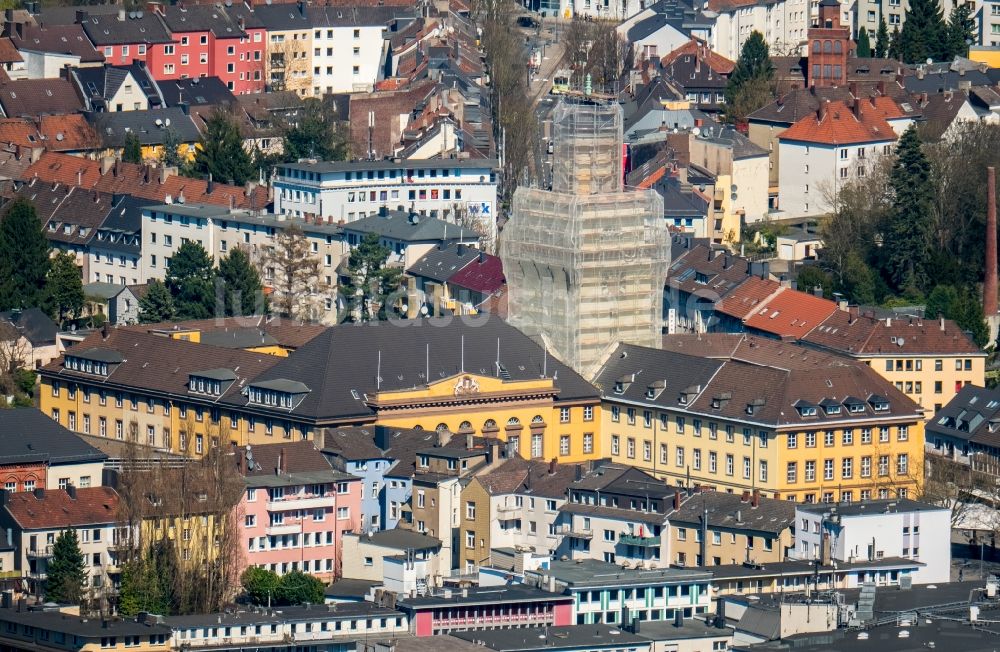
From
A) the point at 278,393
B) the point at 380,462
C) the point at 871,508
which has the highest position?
the point at 278,393

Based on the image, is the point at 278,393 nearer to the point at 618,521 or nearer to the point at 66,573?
the point at 618,521

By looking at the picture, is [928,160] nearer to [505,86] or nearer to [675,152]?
[675,152]

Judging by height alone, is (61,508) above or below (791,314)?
below

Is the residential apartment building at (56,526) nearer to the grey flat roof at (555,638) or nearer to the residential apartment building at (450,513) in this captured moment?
the residential apartment building at (450,513)

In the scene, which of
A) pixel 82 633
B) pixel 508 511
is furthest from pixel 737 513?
pixel 82 633

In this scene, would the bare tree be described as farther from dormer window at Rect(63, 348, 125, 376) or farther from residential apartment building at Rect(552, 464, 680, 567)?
residential apartment building at Rect(552, 464, 680, 567)

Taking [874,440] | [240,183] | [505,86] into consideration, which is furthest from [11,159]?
[874,440]

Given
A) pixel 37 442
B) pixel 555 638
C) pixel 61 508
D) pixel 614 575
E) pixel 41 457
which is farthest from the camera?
pixel 37 442
